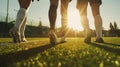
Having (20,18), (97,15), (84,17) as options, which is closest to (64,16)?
(84,17)

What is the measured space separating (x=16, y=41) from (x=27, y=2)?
4.46ft

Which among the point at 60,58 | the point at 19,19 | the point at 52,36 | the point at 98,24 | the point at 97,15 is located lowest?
the point at 60,58

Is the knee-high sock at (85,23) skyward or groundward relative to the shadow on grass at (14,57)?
skyward

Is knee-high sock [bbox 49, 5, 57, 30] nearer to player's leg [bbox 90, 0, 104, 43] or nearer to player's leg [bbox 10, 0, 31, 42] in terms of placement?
player's leg [bbox 10, 0, 31, 42]

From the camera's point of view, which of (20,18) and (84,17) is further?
(84,17)

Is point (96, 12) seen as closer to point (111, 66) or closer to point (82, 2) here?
point (82, 2)

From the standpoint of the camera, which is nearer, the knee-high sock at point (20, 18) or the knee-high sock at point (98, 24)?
the knee-high sock at point (20, 18)

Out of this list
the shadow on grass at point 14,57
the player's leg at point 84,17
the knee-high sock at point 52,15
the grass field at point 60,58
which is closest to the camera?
the grass field at point 60,58

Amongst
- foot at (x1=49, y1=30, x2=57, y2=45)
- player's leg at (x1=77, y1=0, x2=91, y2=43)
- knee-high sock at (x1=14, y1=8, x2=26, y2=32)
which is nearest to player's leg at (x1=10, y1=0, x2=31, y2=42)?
knee-high sock at (x1=14, y1=8, x2=26, y2=32)

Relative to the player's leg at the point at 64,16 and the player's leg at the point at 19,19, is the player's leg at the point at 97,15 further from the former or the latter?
the player's leg at the point at 19,19

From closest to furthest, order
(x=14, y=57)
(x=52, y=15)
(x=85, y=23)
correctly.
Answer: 1. (x=14, y=57)
2. (x=52, y=15)
3. (x=85, y=23)

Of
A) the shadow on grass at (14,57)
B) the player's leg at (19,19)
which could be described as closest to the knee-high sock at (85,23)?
the player's leg at (19,19)

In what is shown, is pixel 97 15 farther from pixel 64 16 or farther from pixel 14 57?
pixel 14 57

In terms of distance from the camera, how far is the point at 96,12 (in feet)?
28.9
